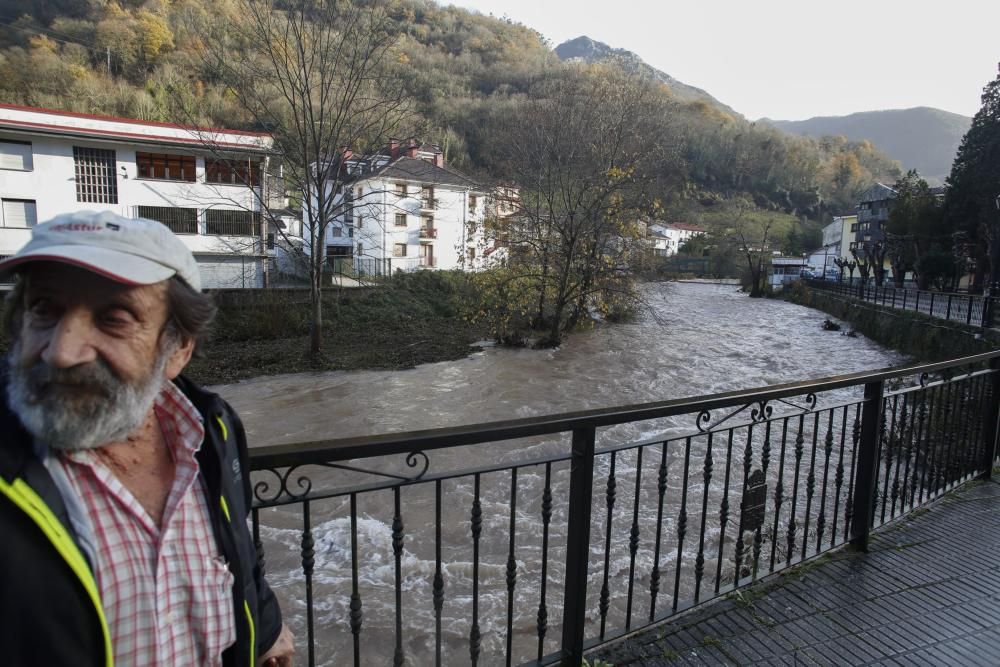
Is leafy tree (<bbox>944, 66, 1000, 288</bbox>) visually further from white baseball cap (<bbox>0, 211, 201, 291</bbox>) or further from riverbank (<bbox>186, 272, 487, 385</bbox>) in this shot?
white baseball cap (<bbox>0, 211, 201, 291</bbox>)

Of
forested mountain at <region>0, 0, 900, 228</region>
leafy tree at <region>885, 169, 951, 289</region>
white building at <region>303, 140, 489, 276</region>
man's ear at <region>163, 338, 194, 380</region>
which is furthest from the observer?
leafy tree at <region>885, 169, 951, 289</region>

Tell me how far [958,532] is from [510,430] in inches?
137

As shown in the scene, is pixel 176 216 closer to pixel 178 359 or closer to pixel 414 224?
pixel 414 224

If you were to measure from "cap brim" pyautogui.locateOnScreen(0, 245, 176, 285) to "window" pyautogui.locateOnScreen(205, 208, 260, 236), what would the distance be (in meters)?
24.8

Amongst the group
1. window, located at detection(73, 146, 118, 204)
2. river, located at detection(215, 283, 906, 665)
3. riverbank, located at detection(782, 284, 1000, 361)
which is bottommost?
river, located at detection(215, 283, 906, 665)

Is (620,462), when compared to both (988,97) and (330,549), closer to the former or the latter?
(330,549)

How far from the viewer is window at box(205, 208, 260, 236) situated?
78.1ft

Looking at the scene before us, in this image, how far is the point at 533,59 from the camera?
289 ft

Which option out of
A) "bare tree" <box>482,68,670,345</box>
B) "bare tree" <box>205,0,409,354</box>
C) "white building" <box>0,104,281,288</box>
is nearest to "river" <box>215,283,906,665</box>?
"bare tree" <box>482,68,670,345</box>

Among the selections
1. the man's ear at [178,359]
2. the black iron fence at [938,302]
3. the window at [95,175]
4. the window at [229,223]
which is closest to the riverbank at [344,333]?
the window at [229,223]

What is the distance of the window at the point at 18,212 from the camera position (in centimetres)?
2134

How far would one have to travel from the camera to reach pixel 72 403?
3.16 feet

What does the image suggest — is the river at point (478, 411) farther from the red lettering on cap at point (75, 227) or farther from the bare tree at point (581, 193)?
the red lettering on cap at point (75, 227)

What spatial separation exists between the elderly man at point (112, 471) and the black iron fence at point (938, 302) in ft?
58.3
